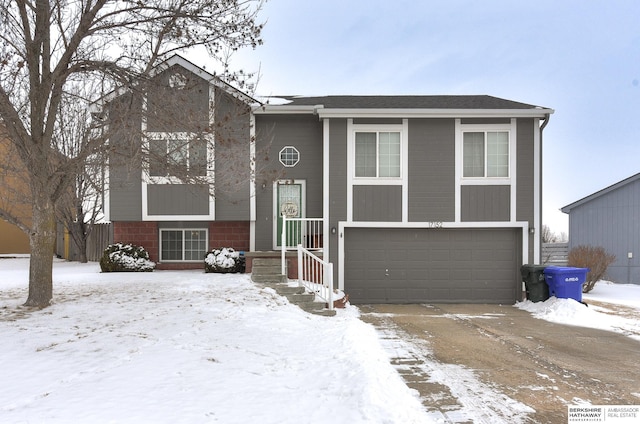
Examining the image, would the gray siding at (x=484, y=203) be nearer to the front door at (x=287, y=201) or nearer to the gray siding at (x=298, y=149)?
the gray siding at (x=298, y=149)

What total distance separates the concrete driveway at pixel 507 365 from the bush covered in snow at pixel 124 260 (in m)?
6.31

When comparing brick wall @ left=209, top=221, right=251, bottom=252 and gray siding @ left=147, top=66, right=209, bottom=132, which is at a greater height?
gray siding @ left=147, top=66, right=209, bottom=132

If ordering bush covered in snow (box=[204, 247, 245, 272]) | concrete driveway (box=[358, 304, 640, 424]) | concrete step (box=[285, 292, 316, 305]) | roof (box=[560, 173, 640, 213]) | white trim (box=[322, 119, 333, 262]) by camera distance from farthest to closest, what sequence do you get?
1. roof (box=[560, 173, 640, 213])
2. white trim (box=[322, 119, 333, 262])
3. bush covered in snow (box=[204, 247, 245, 272])
4. concrete step (box=[285, 292, 316, 305])
5. concrete driveway (box=[358, 304, 640, 424])

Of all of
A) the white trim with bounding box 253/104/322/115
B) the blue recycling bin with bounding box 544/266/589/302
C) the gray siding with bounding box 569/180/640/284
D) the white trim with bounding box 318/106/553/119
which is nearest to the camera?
the blue recycling bin with bounding box 544/266/589/302

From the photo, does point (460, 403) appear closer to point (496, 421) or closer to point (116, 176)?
point (496, 421)

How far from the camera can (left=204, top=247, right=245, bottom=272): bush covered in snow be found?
424 inches

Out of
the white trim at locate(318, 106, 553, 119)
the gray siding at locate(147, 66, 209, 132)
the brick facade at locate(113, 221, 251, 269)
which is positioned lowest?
the brick facade at locate(113, 221, 251, 269)

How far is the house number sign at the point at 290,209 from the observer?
11830mm

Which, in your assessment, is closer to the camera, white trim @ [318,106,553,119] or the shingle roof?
white trim @ [318,106,553,119]

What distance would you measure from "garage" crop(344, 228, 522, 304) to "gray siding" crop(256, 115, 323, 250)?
1545 mm

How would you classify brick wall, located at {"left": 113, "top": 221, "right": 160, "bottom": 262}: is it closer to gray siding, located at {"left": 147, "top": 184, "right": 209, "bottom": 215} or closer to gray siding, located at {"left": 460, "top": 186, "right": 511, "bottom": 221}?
gray siding, located at {"left": 147, "top": 184, "right": 209, "bottom": 215}

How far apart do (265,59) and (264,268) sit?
4.53 metres

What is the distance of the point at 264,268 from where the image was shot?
945 cm

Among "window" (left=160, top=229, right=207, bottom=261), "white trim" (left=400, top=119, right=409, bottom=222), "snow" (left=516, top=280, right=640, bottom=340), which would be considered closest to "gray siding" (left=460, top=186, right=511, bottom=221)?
"white trim" (left=400, top=119, right=409, bottom=222)
